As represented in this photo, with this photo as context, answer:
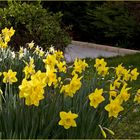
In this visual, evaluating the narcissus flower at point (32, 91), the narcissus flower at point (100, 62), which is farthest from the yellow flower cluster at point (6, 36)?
the narcissus flower at point (32, 91)

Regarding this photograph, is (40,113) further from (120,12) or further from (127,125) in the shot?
(120,12)

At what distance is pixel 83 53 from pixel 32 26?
2.79 metres

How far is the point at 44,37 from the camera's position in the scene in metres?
8.10

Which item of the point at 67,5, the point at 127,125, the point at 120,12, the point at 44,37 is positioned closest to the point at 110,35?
the point at 120,12

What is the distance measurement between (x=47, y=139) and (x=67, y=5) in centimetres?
1001

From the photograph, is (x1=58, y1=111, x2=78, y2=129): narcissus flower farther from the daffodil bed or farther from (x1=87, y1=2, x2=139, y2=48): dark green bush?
(x1=87, y1=2, x2=139, y2=48): dark green bush

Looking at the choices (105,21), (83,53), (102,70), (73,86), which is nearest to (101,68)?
(102,70)

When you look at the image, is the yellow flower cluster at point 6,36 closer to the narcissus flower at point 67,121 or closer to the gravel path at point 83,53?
the narcissus flower at point 67,121

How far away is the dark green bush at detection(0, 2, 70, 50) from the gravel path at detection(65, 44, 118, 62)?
70.4 inches

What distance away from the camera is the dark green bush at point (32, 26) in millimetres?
8117

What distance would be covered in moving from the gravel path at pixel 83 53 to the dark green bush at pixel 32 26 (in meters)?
1.79

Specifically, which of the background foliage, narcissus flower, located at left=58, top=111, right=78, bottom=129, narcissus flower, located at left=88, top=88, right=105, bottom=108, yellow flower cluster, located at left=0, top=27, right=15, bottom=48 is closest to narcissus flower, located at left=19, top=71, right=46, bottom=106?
narcissus flower, located at left=58, top=111, right=78, bottom=129

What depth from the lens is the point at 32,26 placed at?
324 inches

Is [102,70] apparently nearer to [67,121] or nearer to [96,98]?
[96,98]
